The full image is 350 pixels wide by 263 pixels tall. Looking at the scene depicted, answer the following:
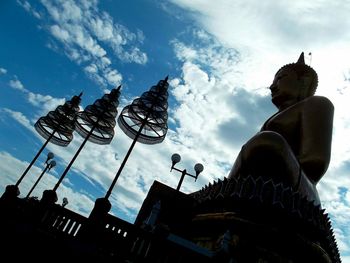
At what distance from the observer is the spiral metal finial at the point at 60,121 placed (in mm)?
20781

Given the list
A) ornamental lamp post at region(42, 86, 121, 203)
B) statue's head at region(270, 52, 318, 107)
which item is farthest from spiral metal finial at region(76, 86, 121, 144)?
statue's head at region(270, 52, 318, 107)

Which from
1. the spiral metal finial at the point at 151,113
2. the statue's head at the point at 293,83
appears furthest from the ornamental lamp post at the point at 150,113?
the statue's head at the point at 293,83

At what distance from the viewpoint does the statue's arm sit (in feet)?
26.9

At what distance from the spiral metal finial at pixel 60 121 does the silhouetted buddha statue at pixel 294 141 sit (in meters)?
15.0

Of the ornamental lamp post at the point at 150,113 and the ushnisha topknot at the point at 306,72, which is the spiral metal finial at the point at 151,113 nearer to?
Result: the ornamental lamp post at the point at 150,113

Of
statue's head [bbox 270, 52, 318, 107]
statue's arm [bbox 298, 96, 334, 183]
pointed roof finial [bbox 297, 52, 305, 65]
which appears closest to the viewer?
statue's arm [bbox 298, 96, 334, 183]

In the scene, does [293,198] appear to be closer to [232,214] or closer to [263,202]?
[263,202]

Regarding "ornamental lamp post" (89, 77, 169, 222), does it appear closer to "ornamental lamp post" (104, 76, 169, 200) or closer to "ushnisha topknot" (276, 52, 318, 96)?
"ornamental lamp post" (104, 76, 169, 200)

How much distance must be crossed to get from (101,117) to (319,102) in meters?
12.5

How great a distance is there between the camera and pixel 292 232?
655 centimetres

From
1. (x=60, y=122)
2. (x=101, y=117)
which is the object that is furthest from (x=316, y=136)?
(x=60, y=122)

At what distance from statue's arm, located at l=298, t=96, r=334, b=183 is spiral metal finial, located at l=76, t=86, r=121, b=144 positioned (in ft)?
40.1

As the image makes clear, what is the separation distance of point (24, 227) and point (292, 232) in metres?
5.60

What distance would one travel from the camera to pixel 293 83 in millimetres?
11102
